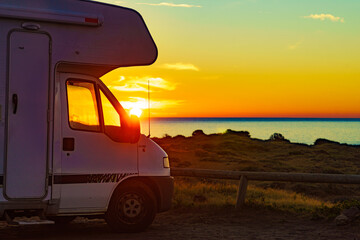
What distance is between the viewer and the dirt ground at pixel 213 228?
977 centimetres

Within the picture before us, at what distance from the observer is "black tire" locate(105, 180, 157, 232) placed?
9750mm

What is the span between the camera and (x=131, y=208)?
9953mm

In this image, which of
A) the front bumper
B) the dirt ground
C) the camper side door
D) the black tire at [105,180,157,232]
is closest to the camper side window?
the camper side door

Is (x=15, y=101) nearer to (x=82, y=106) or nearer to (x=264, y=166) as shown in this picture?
(x=82, y=106)

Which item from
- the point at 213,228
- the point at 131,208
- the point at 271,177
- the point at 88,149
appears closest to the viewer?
the point at 88,149

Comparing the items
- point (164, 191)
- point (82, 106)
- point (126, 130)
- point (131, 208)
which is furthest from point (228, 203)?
point (82, 106)

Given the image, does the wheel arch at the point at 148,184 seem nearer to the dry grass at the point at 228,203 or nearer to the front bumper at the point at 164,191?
the front bumper at the point at 164,191

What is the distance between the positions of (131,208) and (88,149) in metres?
1.27

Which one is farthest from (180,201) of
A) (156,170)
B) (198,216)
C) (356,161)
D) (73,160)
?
(356,161)

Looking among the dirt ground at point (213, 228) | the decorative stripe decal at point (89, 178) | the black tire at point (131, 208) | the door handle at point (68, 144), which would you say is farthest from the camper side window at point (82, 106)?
the dirt ground at point (213, 228)

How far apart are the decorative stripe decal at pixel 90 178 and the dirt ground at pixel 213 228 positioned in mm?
879

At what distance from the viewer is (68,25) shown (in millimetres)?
→ 9125

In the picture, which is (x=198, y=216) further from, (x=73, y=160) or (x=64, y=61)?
(x=64, y=61)

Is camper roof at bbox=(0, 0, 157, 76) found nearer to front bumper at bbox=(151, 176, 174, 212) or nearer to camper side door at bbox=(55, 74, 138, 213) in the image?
camper side door at bbox=(55, 74, 138, 213)
